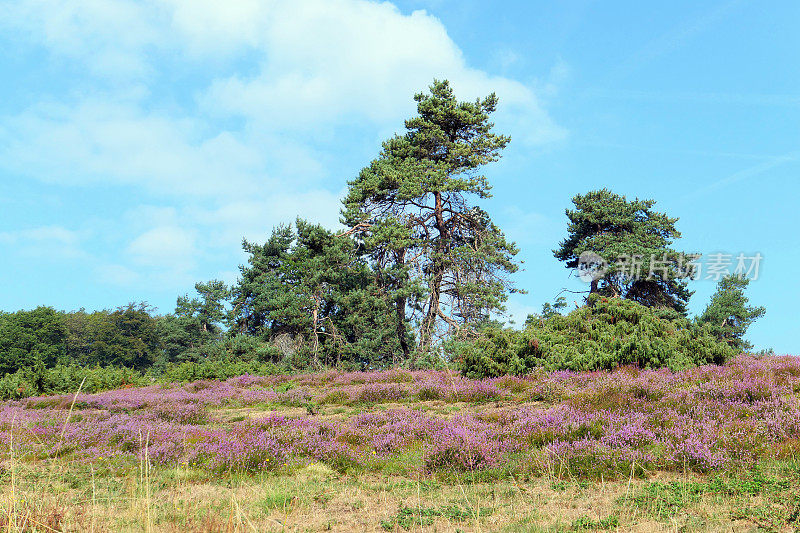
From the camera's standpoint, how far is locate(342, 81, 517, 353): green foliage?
2741 centimetres

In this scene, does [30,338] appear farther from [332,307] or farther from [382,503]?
[382,503]

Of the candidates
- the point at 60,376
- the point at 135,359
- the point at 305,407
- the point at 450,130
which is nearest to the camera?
the point at 305,407

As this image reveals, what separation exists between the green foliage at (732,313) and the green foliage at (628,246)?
7.42 meters

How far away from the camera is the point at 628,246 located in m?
32.5

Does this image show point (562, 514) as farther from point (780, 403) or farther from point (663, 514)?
point (780, 403)

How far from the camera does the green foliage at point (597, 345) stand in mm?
13734

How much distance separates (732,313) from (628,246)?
14379 millimetres

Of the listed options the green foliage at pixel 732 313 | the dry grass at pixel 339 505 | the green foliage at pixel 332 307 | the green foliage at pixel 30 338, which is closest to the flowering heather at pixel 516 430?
the dry grass at pixel 339 505

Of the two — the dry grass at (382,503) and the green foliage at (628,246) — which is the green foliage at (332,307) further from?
the dry grass at (382,503)

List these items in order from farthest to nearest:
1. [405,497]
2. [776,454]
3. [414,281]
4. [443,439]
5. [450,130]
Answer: [450,130] < [414,281] < [443,439] < [776,454] < [405,497]

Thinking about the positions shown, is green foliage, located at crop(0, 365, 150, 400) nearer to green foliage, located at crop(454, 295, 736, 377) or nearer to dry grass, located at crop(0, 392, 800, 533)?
green foliage, located at crop(454, 295, 736, 377)

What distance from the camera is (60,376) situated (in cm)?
2373

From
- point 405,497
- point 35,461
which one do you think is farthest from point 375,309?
point 405,497

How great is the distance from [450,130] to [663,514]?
29.3 m
